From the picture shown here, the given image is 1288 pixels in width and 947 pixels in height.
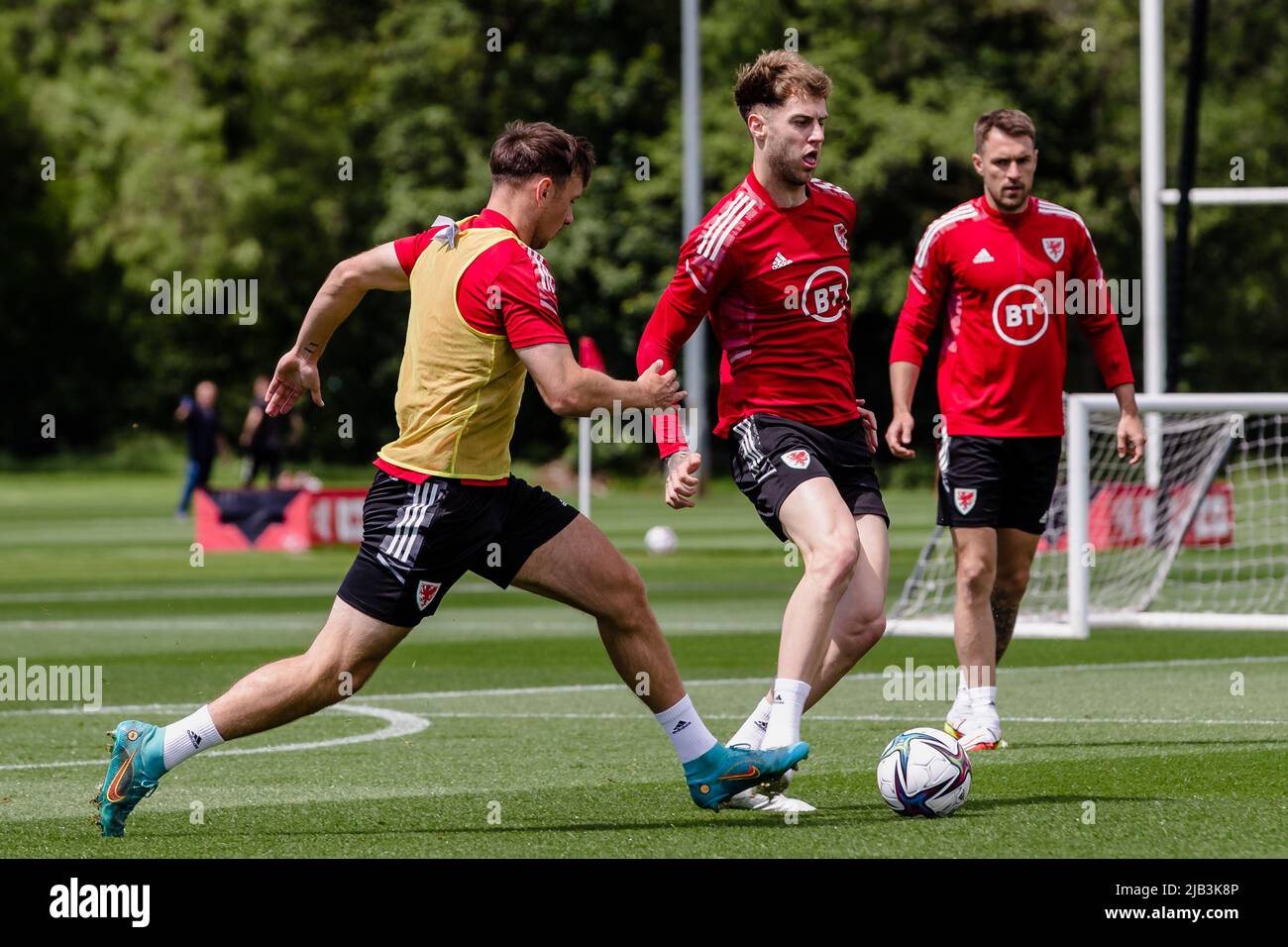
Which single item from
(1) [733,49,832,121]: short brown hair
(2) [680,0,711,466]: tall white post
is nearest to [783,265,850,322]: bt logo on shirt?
(1) [733,49,832,121]: short brown hair

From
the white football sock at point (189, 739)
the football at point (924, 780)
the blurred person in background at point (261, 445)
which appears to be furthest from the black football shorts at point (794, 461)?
Result: the blurred person in background at point (261, 445)

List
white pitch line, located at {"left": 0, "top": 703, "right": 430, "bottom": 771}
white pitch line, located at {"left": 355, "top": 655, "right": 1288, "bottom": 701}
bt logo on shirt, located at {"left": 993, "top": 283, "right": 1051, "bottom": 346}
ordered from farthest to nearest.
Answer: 1. white pitch line, located at {"left": 355, "top": 655, "right": 1288, "bottom": 701}
2. bt logo on shirt, located at {"left": 993, "top": 283, "right": 1051, "bottom": 346}
3. white pitch line, located at {"left": 0, "top": 703, "right": 430, "bottom": 771}

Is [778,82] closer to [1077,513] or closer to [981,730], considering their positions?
[981,730]

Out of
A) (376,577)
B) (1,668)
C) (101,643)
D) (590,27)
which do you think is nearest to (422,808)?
(376,577)

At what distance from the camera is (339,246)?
5909cm

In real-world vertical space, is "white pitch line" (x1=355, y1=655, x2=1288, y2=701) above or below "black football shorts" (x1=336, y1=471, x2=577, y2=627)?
below

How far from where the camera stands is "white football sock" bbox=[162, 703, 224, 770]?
6586 mm

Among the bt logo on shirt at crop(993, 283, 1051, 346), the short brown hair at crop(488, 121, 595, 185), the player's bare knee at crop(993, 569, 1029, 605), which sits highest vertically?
the short brown hair at crop(488, 121, 595, 185)

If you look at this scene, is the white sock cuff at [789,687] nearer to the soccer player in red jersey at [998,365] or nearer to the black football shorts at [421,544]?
the black football shorts at [421,544]

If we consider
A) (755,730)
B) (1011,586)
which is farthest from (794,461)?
(1011,586)

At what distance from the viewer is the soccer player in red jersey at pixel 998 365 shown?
862cm

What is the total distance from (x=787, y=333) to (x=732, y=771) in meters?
1.56

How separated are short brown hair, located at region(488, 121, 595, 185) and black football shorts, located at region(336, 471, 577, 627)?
995mm

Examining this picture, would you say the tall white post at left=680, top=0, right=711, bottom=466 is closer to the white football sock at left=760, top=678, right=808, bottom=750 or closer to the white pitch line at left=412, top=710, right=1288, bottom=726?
the white pitch line at left=412, top=710, right=1288, bottom=726
